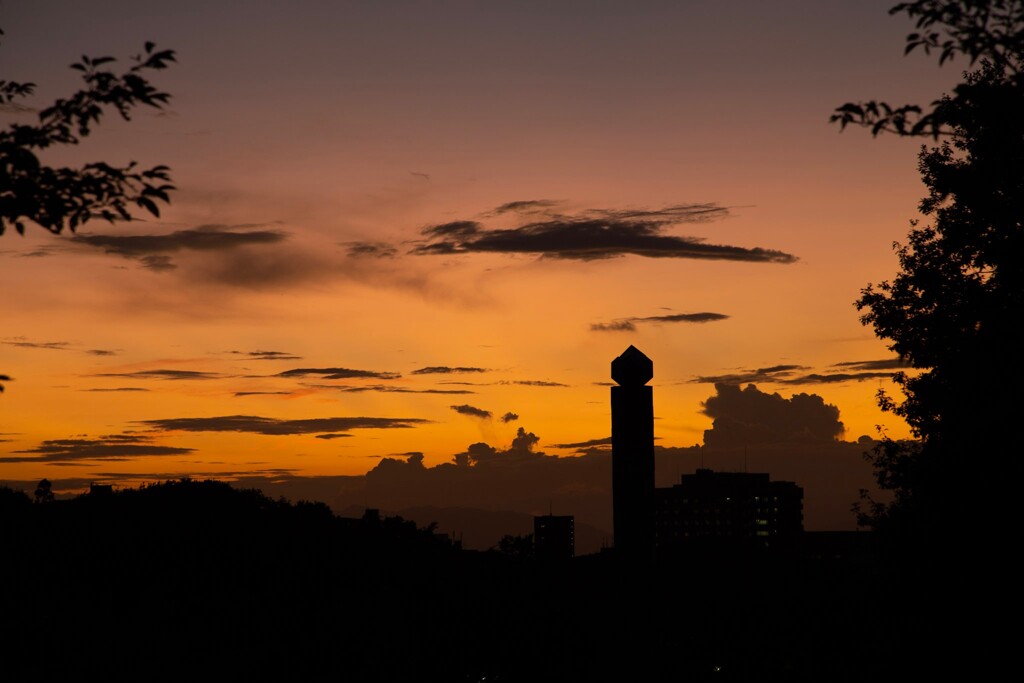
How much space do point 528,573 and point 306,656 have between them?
22558 mm

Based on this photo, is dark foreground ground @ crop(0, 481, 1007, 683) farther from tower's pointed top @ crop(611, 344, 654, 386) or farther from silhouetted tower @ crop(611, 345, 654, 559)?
tower's pointed top @ crop(611, 344, 654, 386)

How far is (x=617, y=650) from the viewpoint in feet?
104

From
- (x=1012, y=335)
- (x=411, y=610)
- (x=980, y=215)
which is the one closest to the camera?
(x=1012, y=335)

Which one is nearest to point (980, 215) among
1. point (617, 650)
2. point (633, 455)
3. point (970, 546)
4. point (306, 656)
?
point (970, 546)

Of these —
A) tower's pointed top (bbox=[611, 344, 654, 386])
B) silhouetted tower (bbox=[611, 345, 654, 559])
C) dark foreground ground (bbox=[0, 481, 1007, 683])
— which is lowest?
dark foreground ground (bbox=[0, 481, 1007, 683])

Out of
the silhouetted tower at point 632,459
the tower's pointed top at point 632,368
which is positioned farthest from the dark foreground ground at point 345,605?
the tower's pointed top at point 632,368

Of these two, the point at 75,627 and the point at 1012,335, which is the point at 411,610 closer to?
the point at 75,627

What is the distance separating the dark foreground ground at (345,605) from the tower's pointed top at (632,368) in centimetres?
508

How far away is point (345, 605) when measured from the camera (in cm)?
5550

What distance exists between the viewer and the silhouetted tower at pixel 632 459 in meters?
31.2

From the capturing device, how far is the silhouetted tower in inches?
1228

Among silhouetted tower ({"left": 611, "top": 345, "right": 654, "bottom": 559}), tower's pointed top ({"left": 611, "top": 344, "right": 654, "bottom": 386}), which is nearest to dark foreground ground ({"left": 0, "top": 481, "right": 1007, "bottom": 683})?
silhouetted tower ({"left": 611, "top": 345, "right": 654, "bottom": 559})

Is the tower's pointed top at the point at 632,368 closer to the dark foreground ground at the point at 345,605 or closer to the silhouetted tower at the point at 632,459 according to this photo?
the silhouetted tower at the point at 632,459

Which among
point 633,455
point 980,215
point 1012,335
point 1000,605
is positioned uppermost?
point 980,215
